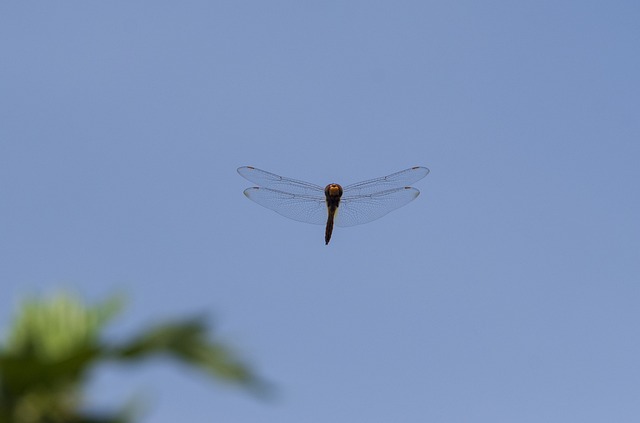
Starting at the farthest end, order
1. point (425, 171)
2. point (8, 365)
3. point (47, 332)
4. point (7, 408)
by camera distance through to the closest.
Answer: point (425, 171) < point (47, 332) < point (7, 408) < point (8, 365)

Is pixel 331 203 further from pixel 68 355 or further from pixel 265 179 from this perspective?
pixel 68 355

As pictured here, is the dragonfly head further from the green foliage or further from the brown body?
the green foliage

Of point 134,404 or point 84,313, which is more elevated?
point 84,313

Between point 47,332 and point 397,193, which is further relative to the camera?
point 397,193

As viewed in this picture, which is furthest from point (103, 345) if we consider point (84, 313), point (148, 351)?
point (84, 313)

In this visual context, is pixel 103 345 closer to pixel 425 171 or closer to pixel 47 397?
pixel 47 397

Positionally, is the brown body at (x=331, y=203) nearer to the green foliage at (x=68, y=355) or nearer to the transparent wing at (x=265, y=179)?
the transparent wing at (x=265, y=179)

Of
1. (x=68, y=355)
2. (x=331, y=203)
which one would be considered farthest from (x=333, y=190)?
(x=68, y=355)
